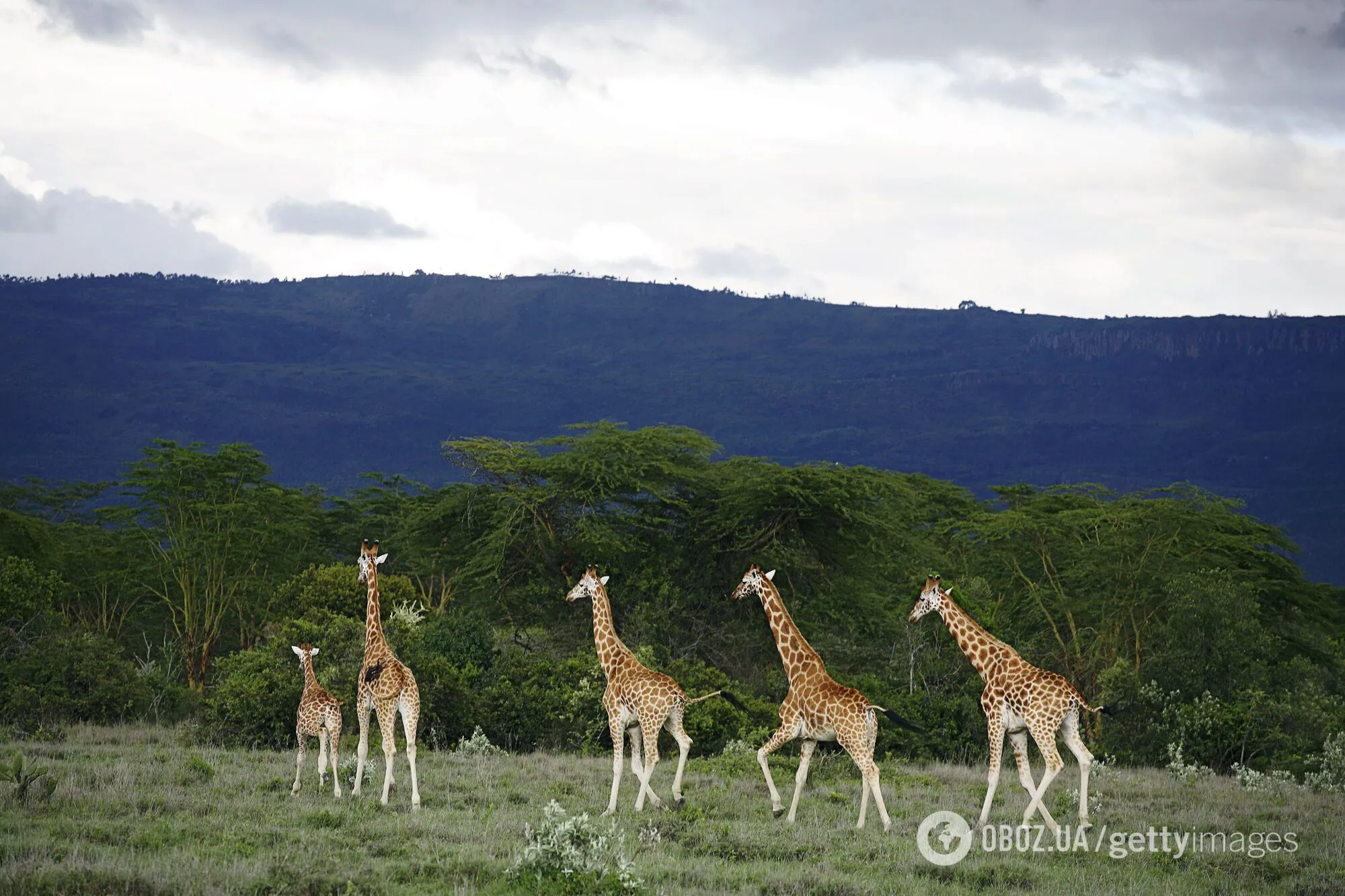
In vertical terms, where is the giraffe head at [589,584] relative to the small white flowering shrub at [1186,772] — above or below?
above

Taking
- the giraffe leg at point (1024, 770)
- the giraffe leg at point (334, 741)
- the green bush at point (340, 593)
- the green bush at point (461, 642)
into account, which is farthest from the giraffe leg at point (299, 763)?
the green bush at point (340, 593)

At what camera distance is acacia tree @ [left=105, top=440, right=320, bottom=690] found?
153 ft

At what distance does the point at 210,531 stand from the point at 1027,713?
125 feet

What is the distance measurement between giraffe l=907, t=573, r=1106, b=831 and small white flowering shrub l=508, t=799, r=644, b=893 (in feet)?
15.1

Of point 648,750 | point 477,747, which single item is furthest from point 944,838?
point 477,747

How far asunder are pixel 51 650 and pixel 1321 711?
22.3m

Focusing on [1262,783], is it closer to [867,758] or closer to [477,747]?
[867,758]

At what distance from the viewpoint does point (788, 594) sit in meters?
29.4

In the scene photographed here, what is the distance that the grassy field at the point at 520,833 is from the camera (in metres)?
12.5

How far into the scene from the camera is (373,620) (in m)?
17.2

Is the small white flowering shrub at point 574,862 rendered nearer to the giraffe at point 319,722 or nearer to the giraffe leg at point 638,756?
the giraffe leg at point 638,756

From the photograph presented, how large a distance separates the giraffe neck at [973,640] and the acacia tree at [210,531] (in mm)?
33216

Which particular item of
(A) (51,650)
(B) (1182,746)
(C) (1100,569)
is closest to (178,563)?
(A) (51,650)

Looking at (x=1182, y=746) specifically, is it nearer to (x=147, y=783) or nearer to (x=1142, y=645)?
(x=1142, y=645)
